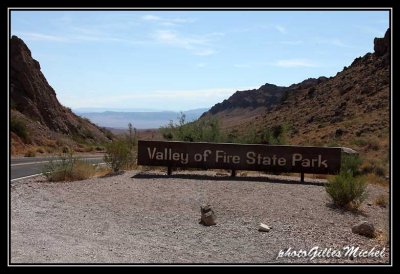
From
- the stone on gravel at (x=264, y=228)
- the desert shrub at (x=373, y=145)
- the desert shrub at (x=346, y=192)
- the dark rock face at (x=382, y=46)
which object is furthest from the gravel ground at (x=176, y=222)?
the dark rock face at (x=382, y=46)

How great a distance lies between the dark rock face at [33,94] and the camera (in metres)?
49.8

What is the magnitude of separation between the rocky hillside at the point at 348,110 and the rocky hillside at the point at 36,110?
15.6 m

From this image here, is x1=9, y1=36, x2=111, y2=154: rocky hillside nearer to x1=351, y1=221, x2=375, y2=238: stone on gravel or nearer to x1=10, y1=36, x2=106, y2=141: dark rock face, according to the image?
x1=10, y1=36, x2=106, y2=141: dark rock face

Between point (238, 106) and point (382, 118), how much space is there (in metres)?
95.7

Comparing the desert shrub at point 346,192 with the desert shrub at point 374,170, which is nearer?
the desert shrub at point 346,192

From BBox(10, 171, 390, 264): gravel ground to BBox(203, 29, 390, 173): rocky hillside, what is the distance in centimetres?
2299

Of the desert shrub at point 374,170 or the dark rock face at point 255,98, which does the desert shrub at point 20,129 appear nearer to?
the desert shrub at point 374,170

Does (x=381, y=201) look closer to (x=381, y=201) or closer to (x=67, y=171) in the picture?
(x=381, y=201)

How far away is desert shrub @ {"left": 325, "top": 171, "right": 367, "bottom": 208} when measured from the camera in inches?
521

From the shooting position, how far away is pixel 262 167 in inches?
711

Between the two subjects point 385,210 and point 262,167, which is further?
point 262,167

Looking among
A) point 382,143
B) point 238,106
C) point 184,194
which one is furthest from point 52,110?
point 238,106

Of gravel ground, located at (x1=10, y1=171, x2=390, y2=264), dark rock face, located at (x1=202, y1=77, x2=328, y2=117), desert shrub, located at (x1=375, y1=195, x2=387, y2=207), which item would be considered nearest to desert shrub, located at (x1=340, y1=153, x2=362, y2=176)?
gravel ground, located at (x1=10, y1=171, x2=390, y2=264)

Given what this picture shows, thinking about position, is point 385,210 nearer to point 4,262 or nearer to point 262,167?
point 262,167
